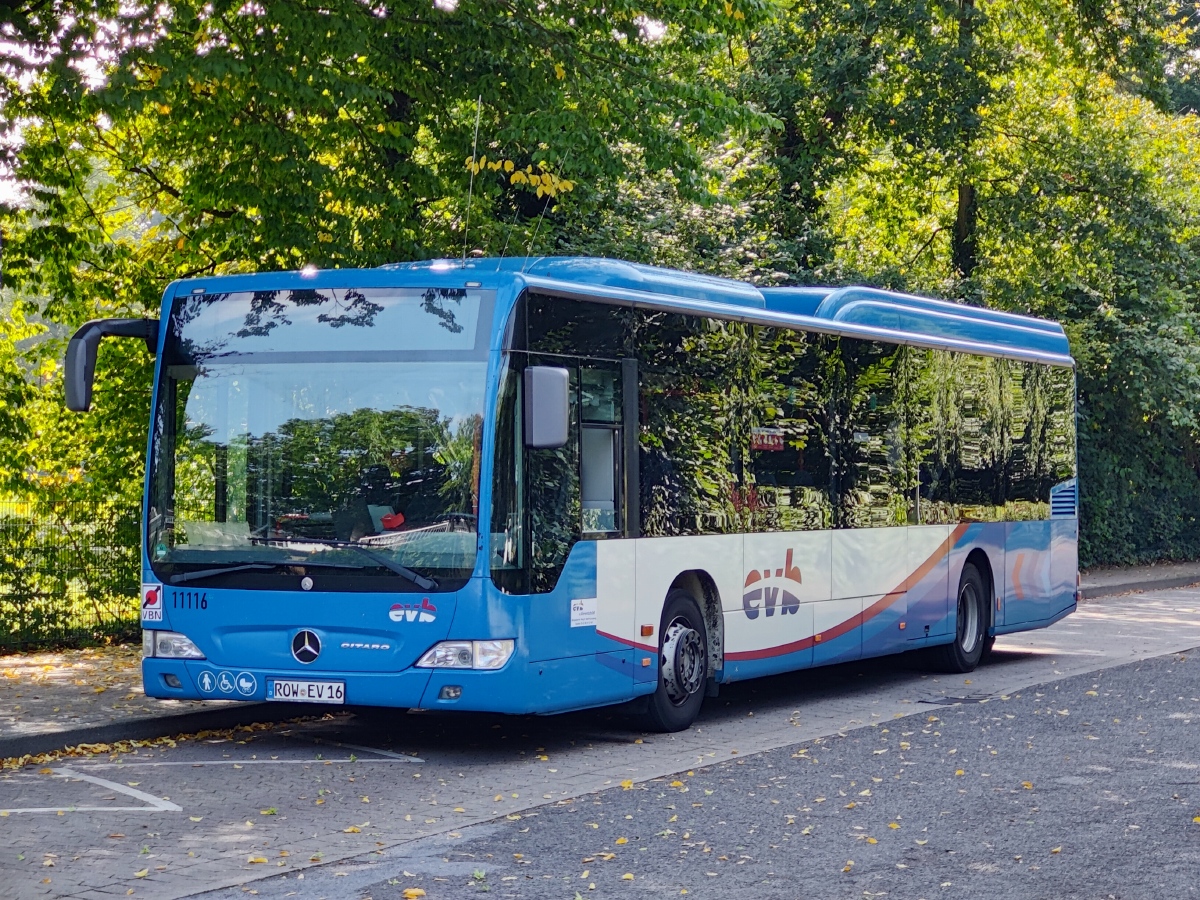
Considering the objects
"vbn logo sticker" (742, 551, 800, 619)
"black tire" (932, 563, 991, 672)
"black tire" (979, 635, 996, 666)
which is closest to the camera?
"vbn logo sticker" (742, 551, 800, 619)

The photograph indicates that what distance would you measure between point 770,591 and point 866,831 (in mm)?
4639

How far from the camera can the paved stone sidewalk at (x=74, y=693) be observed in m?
11.4

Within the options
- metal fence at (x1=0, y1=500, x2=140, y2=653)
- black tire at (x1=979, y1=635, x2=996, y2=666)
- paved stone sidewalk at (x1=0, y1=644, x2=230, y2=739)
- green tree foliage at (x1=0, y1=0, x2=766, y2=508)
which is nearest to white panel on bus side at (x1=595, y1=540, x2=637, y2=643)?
paved stone sidewalk at (x1=0, y1=644, x2=230, y2=739)

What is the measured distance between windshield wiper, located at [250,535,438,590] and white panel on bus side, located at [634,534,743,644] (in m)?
1.78

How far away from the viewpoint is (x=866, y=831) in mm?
8359

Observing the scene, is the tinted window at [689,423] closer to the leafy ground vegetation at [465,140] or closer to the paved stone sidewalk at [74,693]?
the leafy ground vegetation at [465,140]

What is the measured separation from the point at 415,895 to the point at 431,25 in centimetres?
1021

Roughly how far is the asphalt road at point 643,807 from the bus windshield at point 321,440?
4.17 ft

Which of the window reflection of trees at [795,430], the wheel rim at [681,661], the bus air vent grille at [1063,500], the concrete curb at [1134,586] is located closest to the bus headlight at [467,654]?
the window reflection of trees at [795,430]

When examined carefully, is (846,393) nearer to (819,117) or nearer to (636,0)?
(636,0)

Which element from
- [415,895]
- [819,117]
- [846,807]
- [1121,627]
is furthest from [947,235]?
[415,895]

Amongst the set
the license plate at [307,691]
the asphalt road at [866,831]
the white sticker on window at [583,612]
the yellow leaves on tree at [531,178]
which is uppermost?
the yellow leaves on tree at [531,178]

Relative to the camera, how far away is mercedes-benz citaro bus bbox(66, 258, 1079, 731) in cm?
1025

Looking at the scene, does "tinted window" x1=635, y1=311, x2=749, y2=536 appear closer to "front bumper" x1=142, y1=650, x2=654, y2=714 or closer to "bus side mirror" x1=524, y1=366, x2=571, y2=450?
"front bumper" x1=142, y1=650, x2=654, y2=714
